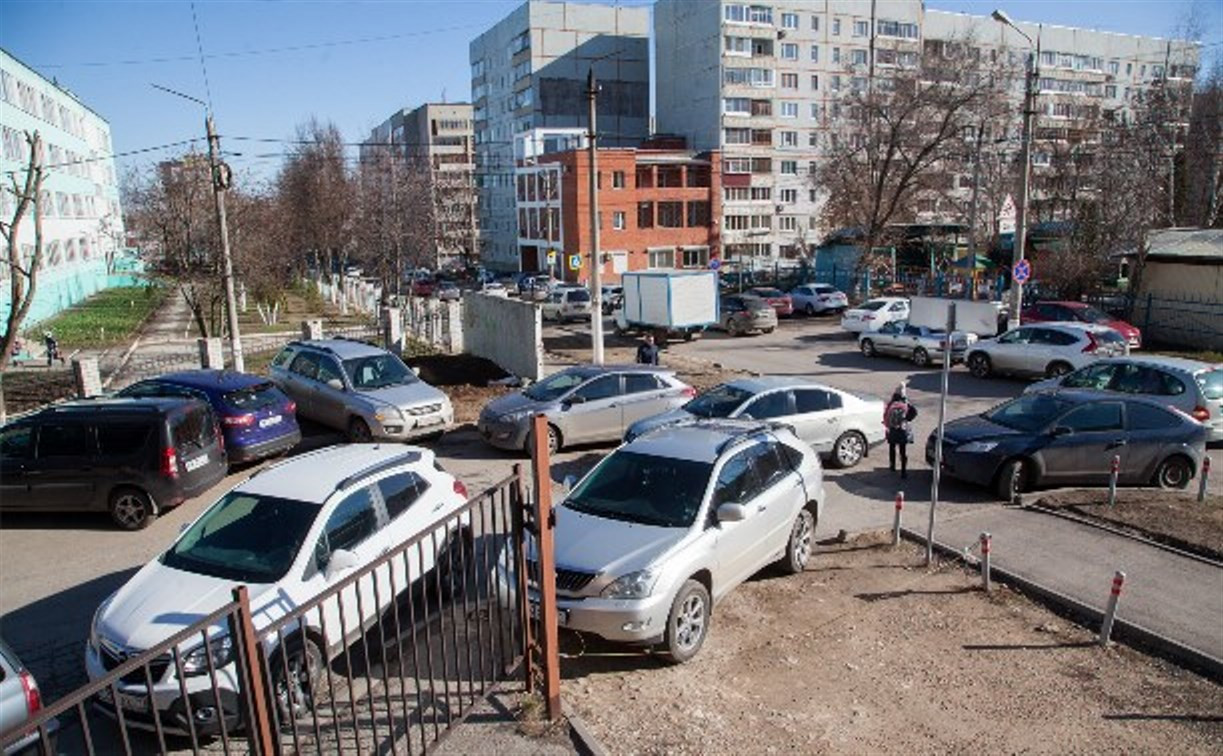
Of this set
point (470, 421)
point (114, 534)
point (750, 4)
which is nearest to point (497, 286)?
point (750, 4)

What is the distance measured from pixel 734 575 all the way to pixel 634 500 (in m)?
1.17

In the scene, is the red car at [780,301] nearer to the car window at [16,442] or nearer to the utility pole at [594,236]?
the utility pole at [594,236]

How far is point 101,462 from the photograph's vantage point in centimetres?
1056

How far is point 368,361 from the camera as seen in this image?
15320 mm

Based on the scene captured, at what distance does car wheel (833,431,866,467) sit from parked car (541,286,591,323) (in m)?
23.1

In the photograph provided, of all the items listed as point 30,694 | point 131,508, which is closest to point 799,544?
point 30,694

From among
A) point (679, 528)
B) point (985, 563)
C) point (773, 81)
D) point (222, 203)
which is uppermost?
point (773, 81)

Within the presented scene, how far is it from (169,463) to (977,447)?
10994 mm

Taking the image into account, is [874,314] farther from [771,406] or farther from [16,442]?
[16,442]

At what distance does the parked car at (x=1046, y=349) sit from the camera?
64.6 feet

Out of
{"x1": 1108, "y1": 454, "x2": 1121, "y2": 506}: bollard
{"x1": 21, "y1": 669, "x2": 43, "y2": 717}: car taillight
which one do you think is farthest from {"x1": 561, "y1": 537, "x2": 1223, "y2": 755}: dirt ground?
{"x1": 1108, "y1": 454, "x2": 1121, "y2": 506}: bollard

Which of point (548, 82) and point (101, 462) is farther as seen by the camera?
point (548, 82)

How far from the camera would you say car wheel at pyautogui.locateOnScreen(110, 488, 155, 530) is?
417 inches

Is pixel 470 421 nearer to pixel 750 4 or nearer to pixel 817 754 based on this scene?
pixel 817 754
